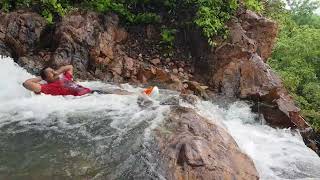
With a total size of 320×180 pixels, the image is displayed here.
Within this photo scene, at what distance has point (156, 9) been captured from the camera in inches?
452

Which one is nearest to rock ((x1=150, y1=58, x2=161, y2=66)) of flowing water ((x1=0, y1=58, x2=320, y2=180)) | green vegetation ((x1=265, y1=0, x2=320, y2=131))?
flowing water ((x1=0, y1=58, x2=320, y2=180))

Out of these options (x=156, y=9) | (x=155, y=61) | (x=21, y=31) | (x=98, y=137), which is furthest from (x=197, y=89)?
(x=21, y=31)

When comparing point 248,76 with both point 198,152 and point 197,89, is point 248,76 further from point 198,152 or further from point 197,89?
point 198,152

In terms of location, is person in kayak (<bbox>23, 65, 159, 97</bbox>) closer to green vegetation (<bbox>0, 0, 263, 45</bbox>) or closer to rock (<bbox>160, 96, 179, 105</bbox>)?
rock (<bbox>160, 96, 179, 105</bbox>)

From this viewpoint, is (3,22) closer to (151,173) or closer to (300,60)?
(151,173)

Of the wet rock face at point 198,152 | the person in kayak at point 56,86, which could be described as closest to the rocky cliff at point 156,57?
the person in kayak at point 56,86

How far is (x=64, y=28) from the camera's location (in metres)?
9.97

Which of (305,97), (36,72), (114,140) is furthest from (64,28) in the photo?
(305,97)

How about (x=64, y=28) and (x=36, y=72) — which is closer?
(x=36, y=72)

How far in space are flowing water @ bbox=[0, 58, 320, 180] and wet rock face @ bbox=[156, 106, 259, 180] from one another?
20 centimetres

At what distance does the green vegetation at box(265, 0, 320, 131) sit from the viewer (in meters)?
12.0

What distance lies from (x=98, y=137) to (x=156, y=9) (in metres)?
6.55

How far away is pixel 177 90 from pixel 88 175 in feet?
16.1

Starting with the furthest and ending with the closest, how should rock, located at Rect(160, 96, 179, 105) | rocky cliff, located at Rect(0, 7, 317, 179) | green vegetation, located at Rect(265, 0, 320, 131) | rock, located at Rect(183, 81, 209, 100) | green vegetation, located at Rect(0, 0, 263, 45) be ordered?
green vegetation, located at Rect(265, 0, 320, 131), green vegetation, located at Rect(0, 0, 263, 45), rocky cliff, located at Rect(0, 7, 317, 179), rock, located at Rect(183, 81, 209, 100), rock, located at Rect(160, 96, 179, 105)
